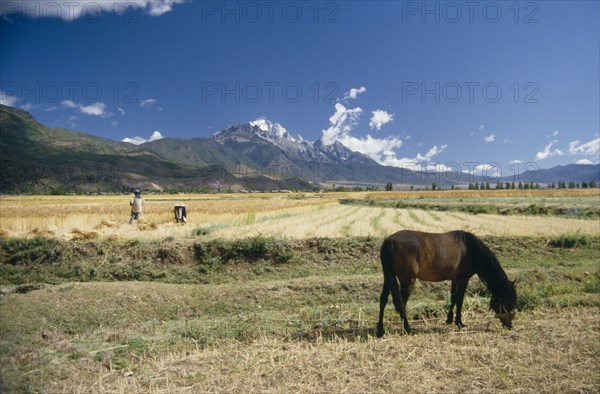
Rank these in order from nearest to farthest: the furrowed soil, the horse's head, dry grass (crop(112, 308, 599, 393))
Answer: dry grass (crop(112, 308, 599, 393)) < the furrowed soil < the horse's head

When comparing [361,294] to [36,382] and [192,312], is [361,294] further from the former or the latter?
[36,382]

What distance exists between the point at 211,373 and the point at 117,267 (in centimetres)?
1078

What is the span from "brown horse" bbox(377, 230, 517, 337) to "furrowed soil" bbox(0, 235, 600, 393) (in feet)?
1.87

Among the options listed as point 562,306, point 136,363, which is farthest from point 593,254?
point 136,363

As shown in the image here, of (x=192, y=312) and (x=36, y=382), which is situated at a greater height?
(x=36, y=382)

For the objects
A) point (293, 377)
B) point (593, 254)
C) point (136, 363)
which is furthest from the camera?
point (593, 254)

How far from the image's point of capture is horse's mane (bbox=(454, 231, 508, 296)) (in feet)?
27.0

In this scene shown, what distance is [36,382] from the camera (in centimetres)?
546

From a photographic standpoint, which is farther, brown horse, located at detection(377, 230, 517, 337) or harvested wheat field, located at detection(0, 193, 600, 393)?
brown horse, located at detection(377, 230, 517, 337)

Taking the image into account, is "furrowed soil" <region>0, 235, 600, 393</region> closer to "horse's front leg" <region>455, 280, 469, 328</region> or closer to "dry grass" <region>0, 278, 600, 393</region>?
"dry grass" <region>0, 278, 600, 393</region>

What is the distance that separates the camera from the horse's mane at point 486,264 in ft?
27.0

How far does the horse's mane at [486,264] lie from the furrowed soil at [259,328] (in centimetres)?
94

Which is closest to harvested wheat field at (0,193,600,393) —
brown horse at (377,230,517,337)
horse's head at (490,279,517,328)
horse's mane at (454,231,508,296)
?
horse's head at (490,279,517,328)

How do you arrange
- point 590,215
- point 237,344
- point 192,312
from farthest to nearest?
point 590,215 → point 192,312 → point 237,344
